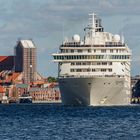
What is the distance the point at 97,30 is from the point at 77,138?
297 ft

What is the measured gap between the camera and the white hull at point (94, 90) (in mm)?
146875

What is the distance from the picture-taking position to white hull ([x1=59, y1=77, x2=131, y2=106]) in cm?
14688

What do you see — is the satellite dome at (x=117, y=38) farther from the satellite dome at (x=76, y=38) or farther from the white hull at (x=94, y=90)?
the white hull at (x=94, y=90)

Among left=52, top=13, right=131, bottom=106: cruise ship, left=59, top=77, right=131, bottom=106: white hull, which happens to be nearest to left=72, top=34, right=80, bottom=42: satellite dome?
left=52, top=13, right=131, bottom=106: cruise ship

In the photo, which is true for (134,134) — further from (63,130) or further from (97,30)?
(97,30)

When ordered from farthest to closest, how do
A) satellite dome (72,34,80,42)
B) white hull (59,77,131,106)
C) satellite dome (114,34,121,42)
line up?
satellite dome (114,34,121,42), satellite dome (72,34,80,42), white hull (59,77,131,106)

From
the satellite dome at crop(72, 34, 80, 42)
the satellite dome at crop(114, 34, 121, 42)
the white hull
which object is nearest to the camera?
the white hull

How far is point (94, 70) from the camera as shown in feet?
495

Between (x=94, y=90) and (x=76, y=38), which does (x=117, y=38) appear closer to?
(x=76, y=38)

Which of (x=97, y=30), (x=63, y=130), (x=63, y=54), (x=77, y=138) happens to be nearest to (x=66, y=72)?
(x=63, y=54)

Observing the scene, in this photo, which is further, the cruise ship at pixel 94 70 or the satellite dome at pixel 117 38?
the satellite dome at pixel 117 38

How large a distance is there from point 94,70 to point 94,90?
5.21m

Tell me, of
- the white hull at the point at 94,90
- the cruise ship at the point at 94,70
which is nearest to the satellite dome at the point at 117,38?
the cruise ship at the point at 94,70

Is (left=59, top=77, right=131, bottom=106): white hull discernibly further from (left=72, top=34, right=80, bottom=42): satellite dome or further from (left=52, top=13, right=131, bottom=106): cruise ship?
(left=72, top=34, right=80, bottom=42): satellite dome
